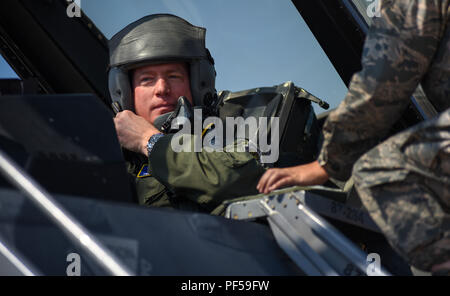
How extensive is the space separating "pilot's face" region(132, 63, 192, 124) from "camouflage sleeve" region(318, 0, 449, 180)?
4.06ft

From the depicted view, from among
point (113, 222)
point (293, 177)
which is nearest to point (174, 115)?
point (293, 177)

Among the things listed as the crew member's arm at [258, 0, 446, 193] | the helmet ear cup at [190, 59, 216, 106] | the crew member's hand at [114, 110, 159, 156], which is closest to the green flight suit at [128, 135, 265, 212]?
the crew member's hand at [114, 110, 159, 156]

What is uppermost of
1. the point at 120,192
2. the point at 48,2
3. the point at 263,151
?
the point at 48,2

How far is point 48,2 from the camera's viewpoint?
3.16m

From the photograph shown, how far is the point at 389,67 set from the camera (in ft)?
4.36

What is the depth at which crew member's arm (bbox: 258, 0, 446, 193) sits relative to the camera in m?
1.31

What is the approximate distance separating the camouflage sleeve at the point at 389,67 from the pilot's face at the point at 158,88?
4.06ft

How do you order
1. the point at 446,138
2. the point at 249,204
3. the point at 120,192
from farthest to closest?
the point at 249,204, the point at 120,192, the point at 446,138

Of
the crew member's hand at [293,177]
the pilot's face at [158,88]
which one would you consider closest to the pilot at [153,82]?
the pilot's face at [158,88]

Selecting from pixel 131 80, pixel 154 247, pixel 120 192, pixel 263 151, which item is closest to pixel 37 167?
pixel 120 192

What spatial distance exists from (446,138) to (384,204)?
20cm

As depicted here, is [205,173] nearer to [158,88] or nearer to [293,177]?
[293,177]

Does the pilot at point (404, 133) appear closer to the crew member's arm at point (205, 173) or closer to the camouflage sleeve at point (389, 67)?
the camouflage sleeve at point (389, 67)

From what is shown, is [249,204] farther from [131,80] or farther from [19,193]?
[131,80]
